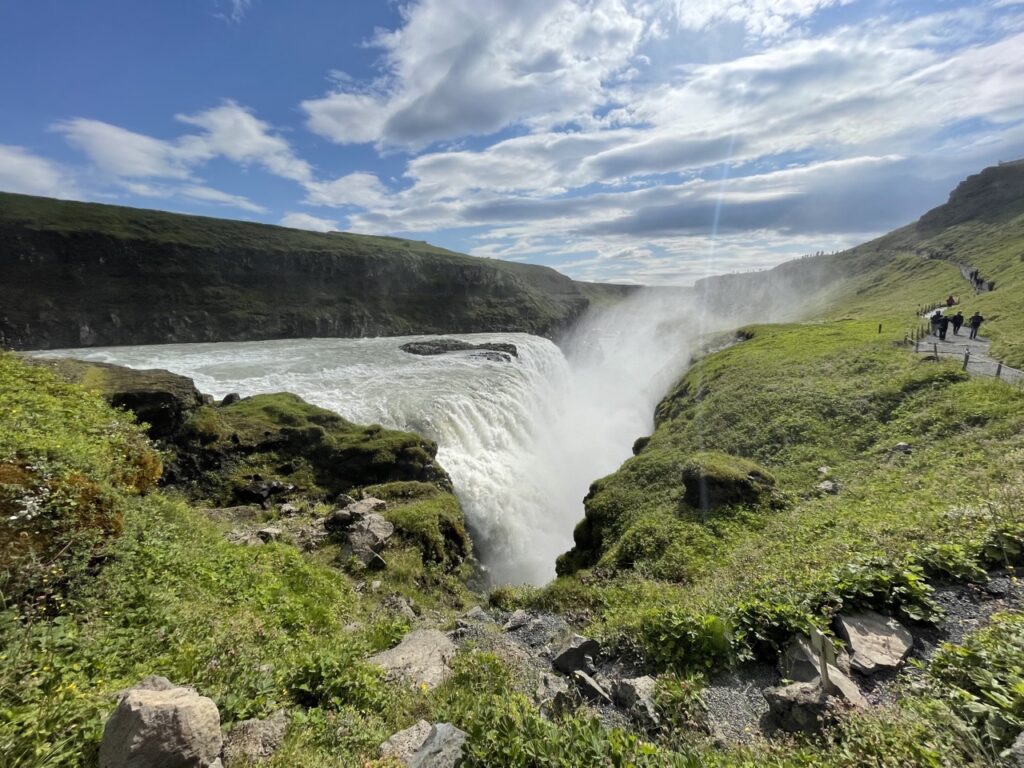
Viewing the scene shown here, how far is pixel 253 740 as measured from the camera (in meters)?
4.13

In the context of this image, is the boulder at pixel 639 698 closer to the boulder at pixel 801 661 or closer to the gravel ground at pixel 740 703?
the gravel ground at pixel 740 703

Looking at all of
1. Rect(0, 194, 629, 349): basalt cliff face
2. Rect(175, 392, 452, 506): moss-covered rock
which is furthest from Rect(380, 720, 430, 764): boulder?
Rect(0, 194, 629, 349): basalt cliff face

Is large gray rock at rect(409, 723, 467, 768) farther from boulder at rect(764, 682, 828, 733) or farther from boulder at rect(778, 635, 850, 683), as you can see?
boulder at rect(778, 635, 850, 683)

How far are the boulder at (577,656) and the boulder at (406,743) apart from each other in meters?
2.77

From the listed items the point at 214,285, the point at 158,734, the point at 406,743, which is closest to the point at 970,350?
the point at 406,743

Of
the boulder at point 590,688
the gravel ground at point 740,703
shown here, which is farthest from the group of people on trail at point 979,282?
the boulder at point 590,688

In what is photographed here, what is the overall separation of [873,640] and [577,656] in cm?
384

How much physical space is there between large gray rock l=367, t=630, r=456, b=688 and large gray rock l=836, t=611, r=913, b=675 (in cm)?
512

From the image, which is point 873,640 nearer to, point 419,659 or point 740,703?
point 740,703

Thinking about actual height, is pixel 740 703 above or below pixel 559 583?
above

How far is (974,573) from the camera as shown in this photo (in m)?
5.93

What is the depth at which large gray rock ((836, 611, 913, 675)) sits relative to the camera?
16.1ft

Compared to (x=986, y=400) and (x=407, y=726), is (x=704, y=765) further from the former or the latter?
(x=986, y=400)

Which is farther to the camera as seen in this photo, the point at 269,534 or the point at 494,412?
the point at 494,412
